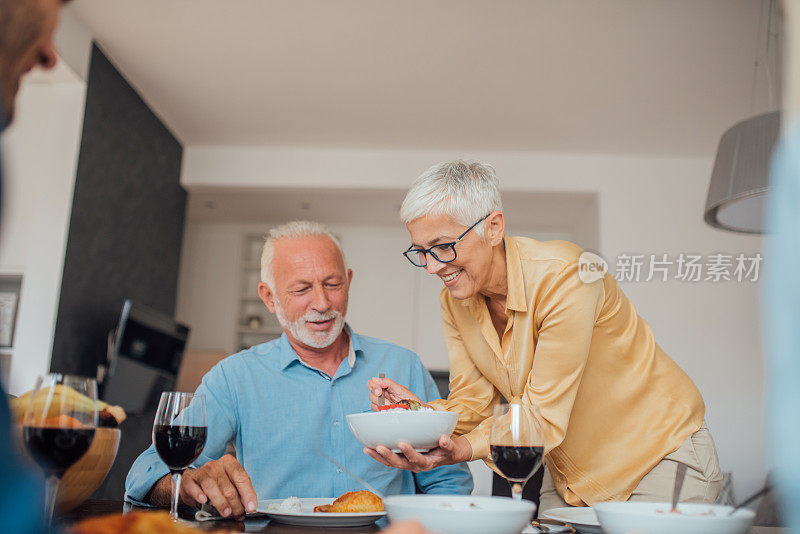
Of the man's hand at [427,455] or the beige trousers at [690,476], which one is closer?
the man's hand at [427,455]

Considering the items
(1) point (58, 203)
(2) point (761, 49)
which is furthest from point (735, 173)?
(1) point (58, 203)

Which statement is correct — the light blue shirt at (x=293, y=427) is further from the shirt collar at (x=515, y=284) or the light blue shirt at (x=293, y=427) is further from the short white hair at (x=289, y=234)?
the shirt collar at (x=515, y=284)

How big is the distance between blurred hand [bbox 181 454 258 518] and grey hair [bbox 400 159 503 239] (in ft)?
2.43

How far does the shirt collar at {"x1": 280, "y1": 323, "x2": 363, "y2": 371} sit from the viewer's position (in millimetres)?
1907

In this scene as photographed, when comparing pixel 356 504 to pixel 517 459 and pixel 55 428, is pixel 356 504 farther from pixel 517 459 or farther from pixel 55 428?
pixel 55 428

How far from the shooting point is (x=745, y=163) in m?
2.73

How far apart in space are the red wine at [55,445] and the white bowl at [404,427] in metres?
0.50

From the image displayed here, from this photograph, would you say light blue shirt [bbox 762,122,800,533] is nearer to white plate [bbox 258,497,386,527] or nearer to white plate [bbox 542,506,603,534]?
white plate [bbox 542,506,603,534]

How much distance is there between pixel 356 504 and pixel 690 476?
91 cm

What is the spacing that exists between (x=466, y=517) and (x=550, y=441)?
2.08ft

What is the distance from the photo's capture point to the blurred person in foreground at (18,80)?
0.47 metres

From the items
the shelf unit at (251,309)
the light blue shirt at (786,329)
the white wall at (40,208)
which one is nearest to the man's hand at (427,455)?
the light blue shirt at (786,329)

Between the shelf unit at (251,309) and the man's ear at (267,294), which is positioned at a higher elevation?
the shelf unit at (251,309)

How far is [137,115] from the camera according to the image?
15.0 feet
